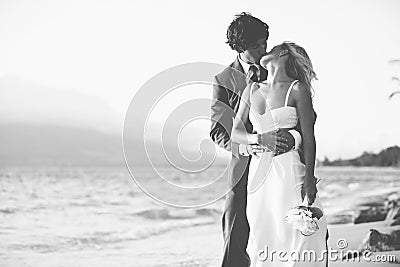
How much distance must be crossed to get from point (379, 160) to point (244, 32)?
6.06 ft

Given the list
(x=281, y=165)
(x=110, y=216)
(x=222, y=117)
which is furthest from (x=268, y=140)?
(x=110, y=216)

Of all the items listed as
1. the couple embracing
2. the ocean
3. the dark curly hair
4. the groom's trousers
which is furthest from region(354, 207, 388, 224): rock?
the dark curly hair

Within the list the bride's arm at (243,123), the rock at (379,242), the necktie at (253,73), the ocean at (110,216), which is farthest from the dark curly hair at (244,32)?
the rock at (379,242)

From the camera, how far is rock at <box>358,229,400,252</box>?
408 centimetres

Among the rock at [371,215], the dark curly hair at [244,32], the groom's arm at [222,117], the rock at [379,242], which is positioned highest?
the dark curly hair at [244,32]

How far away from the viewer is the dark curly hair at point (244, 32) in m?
3.10

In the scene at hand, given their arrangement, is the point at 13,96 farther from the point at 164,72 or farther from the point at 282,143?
the point at 282,143

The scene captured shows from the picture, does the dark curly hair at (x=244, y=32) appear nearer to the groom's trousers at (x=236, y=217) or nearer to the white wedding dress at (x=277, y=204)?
the white wedding dress at (x=277, y=204)

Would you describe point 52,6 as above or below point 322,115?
above

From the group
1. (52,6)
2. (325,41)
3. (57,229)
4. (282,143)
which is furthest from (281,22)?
(57,229)

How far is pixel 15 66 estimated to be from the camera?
3.80m

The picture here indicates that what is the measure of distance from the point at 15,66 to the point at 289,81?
1.75 m

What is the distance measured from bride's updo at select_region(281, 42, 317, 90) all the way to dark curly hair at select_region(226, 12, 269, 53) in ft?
0.47

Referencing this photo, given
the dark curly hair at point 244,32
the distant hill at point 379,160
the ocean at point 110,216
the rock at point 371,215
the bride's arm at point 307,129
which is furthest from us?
the rock at point 371,215
